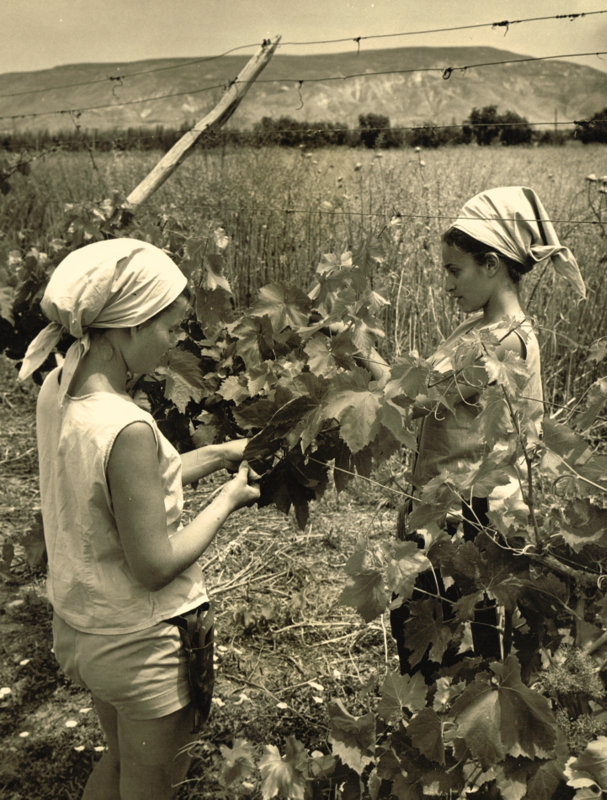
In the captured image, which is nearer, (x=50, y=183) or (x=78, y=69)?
(x=50, y=183)

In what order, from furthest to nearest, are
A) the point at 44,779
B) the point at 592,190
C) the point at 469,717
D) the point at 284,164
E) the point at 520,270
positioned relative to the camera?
the point at 284,164, the point at 592,190, the point at 44,779, the point at 520,270, the point at 469,717

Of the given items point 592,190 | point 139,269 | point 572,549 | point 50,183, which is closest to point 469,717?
point 572,549

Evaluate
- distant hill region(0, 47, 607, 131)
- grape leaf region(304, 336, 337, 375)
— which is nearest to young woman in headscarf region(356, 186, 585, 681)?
grape leaf region(304, 336, 337, 375)

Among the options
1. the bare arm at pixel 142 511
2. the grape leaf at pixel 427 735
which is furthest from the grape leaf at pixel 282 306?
the grape leaf at pixel 427 735

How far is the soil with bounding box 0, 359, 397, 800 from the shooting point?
2.51 m

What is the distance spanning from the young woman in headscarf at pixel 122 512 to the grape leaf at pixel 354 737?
28 centimetres

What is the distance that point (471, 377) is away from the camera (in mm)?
1307

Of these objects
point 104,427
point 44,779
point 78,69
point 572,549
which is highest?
point 78,69

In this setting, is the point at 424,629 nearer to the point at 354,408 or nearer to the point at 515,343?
the point at 354,408

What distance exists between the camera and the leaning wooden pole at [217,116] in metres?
4.10

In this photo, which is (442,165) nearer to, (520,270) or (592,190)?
(592,190)

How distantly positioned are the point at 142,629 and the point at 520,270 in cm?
123

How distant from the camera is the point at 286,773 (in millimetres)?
1578

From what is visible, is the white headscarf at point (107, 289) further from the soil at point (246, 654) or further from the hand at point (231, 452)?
→ the soil at point (246, 654)
